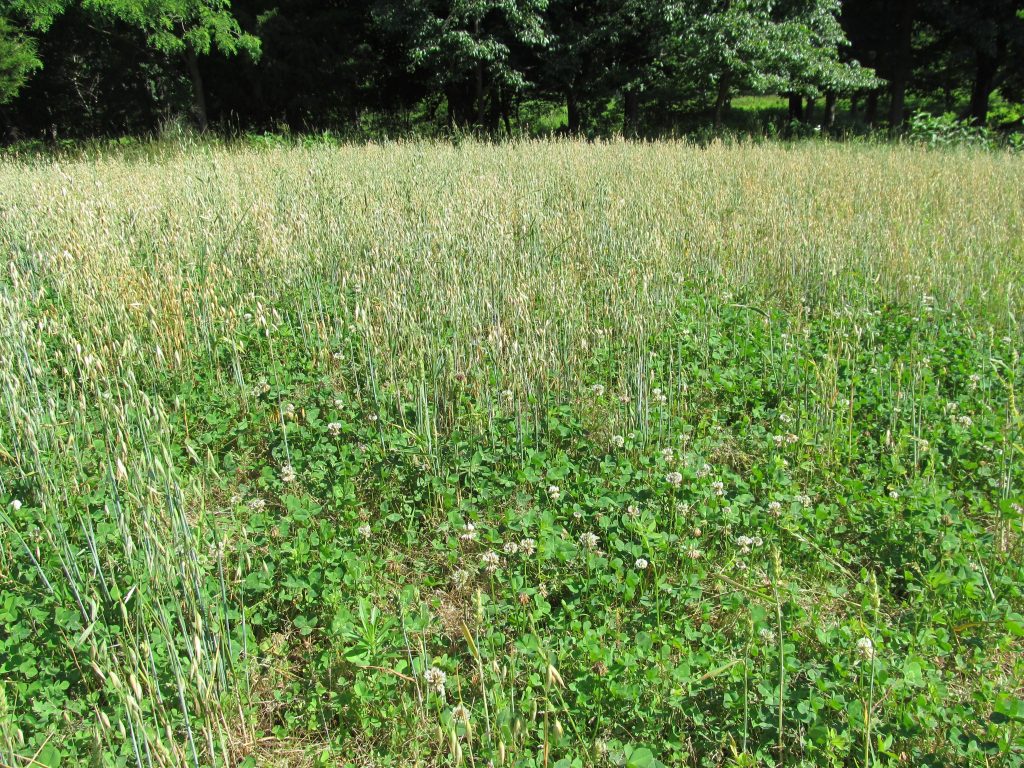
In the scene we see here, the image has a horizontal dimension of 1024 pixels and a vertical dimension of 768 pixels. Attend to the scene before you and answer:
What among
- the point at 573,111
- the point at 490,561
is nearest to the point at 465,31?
the point at 573,111

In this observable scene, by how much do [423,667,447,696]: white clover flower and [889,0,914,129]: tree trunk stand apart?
20.7 m

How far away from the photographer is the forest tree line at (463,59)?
13.6 m

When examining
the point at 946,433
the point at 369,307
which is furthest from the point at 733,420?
the point at 369,307

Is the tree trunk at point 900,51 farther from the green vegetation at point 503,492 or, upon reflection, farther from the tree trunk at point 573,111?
the green vegetation at point 503,492

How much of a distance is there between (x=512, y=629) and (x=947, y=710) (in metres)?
1.29

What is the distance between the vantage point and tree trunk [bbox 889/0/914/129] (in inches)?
720

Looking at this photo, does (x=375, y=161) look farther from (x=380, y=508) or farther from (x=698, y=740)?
(x=698, y=740)

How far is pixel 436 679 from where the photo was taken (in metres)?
1.95

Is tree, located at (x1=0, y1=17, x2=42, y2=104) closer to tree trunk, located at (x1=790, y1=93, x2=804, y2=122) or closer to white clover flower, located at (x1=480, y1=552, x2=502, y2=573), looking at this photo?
white clover flower, located at (x1=480, y1=552, x2=502, y2=573)

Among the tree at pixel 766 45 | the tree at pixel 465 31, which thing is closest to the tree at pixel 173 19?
the tree at pixel 465 31

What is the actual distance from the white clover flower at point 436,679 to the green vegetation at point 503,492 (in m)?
0.02

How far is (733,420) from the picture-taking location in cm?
358

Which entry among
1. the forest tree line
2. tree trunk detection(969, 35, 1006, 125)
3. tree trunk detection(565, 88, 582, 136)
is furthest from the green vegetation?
tree trunk detection(969, 35, 1006, 125)

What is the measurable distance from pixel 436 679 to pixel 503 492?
1.01m
